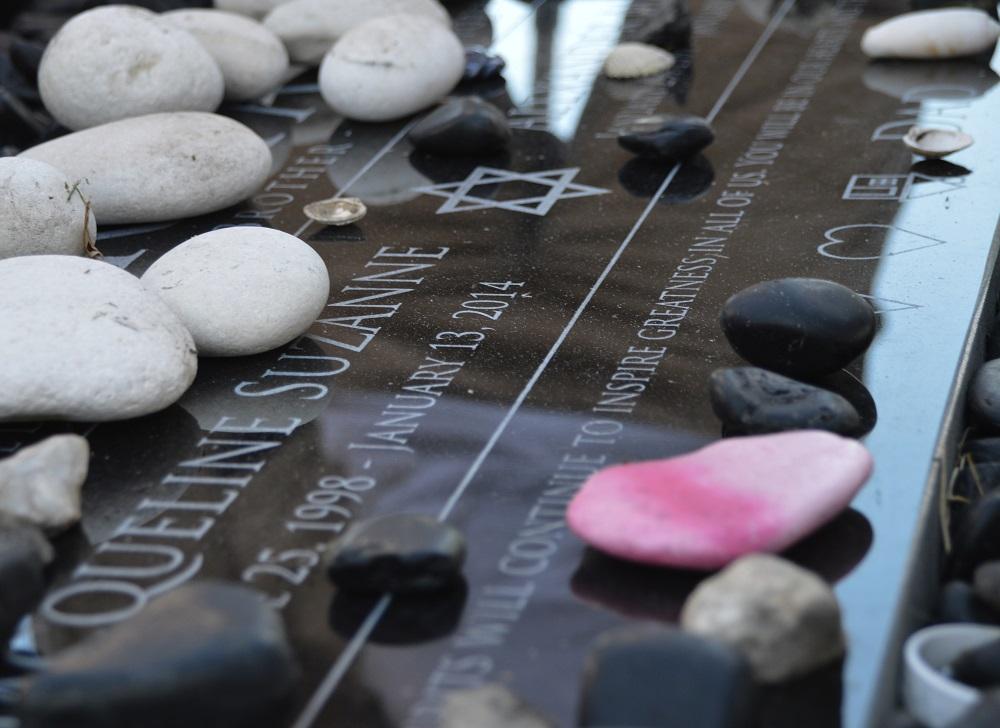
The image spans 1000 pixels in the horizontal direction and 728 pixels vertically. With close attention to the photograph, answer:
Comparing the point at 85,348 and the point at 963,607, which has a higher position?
the point at 85,348

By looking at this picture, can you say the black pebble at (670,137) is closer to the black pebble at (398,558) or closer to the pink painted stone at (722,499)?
the pink painted stone at (722,499)

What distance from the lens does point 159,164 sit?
347 cm

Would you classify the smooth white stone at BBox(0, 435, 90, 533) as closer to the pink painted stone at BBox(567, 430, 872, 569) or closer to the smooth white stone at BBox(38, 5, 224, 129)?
the pink painted stone at BBox(567, 430, 872, 569)

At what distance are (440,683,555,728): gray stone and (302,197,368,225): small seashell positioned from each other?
A: 2.01m

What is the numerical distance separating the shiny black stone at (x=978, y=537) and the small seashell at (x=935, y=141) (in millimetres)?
1698

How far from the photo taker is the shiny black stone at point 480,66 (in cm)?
469

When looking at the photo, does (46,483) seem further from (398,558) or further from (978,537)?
(978,537)

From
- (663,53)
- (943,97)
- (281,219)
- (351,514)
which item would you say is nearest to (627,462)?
(351,514)

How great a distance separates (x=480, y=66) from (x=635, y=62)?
532 mm

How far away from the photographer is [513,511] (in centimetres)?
223

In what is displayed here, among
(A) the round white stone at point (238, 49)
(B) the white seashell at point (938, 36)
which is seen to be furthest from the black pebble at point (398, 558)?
(B) the white seashell at point (938, 36)

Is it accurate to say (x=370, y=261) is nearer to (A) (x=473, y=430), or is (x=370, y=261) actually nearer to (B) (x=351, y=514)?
(A) (x=473, y=430)

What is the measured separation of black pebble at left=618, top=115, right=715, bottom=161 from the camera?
12.5ft

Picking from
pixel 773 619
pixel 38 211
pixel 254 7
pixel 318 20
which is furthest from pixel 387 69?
pixel 773 619
